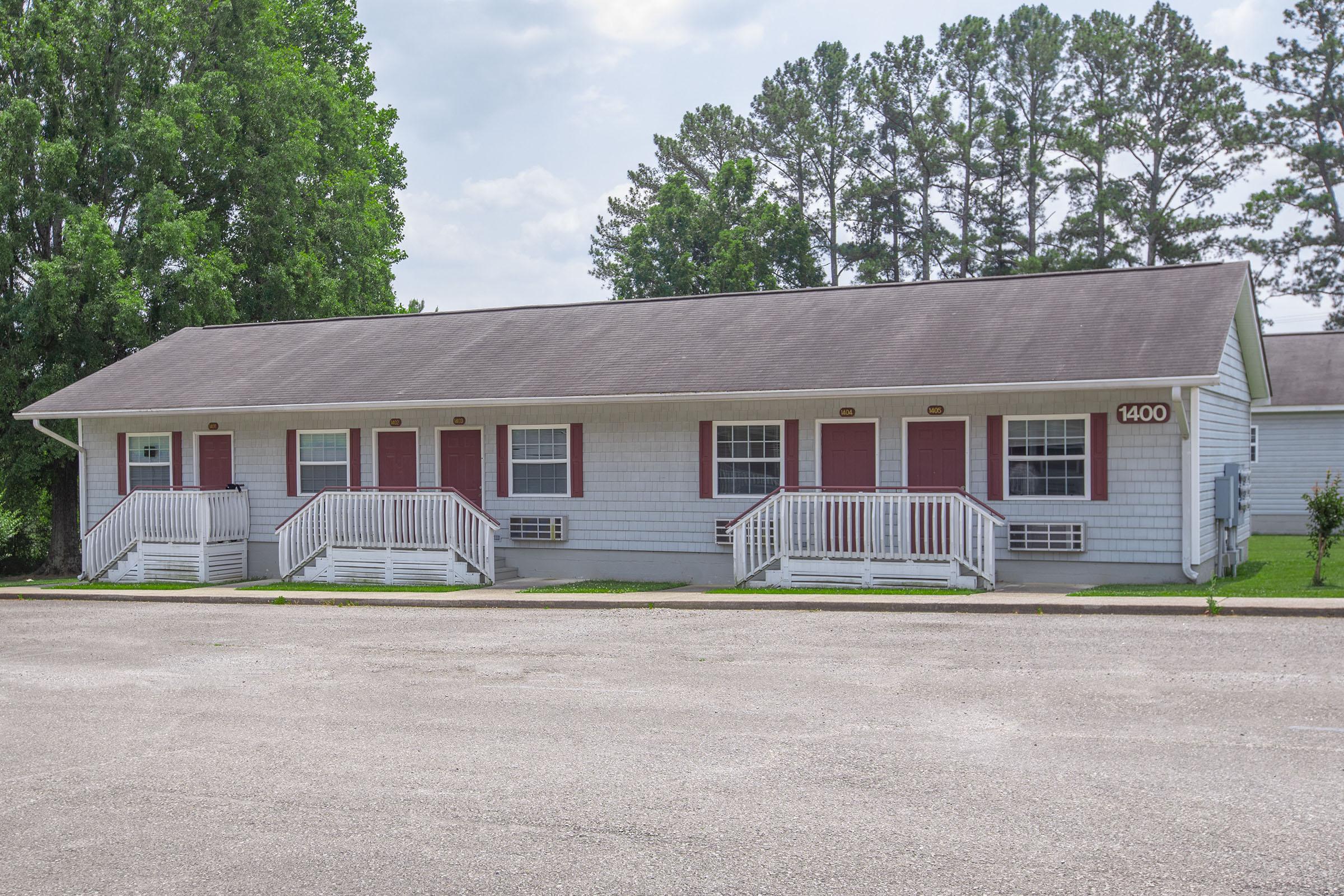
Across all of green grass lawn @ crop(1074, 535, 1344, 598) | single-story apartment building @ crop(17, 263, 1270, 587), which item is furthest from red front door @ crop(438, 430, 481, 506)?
green grass lawn @ crop(1074, 535, 1344, 598)

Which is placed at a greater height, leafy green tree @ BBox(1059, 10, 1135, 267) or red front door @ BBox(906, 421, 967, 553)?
leafy green tree @ BBox(1059, 10, 1135, 267)

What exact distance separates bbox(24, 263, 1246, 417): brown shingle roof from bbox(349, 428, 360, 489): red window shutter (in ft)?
2.49

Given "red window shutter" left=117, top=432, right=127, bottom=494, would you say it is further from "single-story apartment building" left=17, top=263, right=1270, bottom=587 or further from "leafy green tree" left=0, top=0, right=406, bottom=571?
"leafy green tree" left=0, top=0, right=406, bottom=571

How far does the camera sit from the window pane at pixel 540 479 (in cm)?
1853

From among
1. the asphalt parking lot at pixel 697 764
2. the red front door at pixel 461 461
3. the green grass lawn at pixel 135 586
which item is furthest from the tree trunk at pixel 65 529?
the asphalt parking lot at pixel 697 764

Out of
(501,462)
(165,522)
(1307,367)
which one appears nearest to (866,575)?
(501,462)

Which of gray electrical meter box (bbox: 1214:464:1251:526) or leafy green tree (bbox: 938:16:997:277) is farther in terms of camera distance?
leafy green tree (bbox: 938:16:997:277)

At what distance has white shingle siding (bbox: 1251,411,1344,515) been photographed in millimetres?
26891

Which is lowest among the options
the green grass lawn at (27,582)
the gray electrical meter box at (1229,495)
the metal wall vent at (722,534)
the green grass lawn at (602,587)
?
the green grass lawn at (27,582)

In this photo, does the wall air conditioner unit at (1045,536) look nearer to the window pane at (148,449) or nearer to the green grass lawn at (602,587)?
the green grass lawn at (602,587)

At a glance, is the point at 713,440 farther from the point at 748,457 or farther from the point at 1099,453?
the point at 1099,453

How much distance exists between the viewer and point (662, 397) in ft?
55.6

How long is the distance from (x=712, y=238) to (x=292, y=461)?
25.7 metres

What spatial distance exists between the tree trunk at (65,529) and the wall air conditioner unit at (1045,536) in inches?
805
